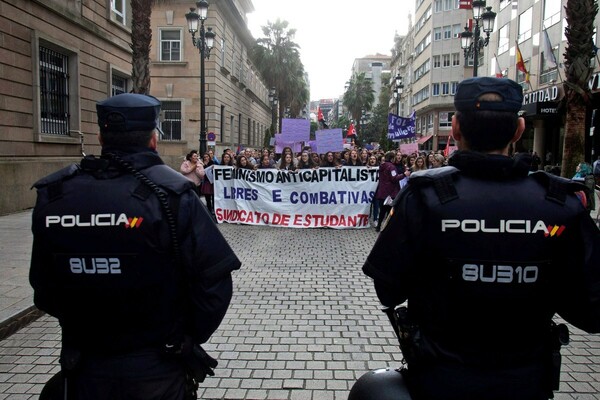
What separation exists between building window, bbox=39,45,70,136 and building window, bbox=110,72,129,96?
3.59m

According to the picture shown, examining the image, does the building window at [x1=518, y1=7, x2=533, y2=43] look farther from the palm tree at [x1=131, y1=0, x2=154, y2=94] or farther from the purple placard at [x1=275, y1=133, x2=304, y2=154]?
the palm tree at [x1=131, y1=0, x2=154, y2=94]

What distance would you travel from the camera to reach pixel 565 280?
2.05 meters

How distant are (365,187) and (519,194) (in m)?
11.6

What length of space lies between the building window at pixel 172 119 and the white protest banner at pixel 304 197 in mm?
18911

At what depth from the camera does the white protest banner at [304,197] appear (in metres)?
13.5

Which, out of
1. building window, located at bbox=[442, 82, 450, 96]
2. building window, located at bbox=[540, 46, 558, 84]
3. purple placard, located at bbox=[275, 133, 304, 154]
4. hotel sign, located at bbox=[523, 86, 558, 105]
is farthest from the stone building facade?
building window, located at bbox=[442, 82, 450, 96]

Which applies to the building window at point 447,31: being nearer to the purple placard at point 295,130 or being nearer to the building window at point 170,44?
the building window at point 170,44

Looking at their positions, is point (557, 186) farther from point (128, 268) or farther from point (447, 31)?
point (447, 31)

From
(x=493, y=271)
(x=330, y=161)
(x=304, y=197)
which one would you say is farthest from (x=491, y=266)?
(x=330, y=161)

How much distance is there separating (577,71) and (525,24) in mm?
24531

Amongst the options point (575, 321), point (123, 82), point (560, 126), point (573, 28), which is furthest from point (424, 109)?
point (575, 321)

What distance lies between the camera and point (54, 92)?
1639 centimetres

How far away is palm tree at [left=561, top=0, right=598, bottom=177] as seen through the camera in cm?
1247

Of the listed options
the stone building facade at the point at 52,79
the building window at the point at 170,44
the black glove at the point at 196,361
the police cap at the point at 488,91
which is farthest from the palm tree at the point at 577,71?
the building window at the point at 170,44
